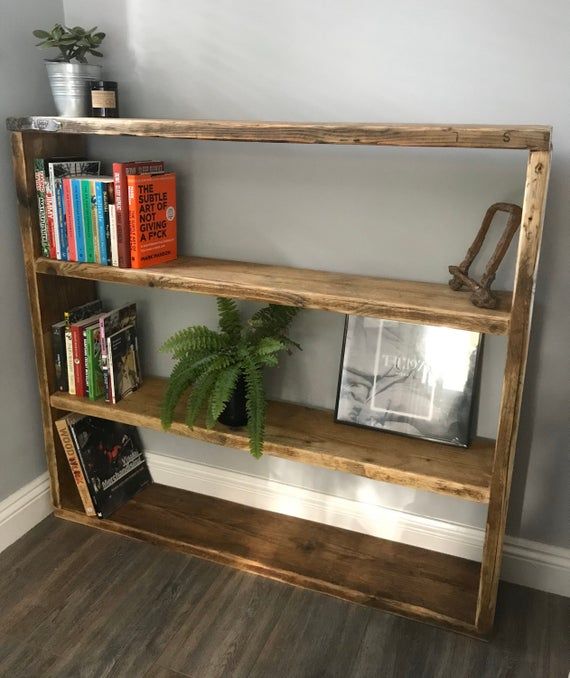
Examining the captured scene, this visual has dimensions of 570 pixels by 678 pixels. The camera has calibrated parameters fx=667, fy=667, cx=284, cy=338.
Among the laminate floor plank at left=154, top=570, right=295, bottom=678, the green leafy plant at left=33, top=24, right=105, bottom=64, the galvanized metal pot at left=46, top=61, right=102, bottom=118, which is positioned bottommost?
the laminate floor plank at left=154, top=570, right=295, bottom=678

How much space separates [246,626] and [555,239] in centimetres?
132

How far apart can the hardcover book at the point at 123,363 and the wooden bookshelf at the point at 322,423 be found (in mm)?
47

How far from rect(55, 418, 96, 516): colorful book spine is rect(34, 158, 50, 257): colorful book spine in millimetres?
573

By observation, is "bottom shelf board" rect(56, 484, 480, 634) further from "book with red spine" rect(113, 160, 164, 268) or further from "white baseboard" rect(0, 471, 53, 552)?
"book with red spine" rect(113, 160, 164, 268)

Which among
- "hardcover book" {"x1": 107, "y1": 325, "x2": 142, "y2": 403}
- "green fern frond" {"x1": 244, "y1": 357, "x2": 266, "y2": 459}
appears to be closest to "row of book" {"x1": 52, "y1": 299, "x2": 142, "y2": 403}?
"hardcover book" {"x1": 107, "y1": 325, "x2": 142, "y2": 403}

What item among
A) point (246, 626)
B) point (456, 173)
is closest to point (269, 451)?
point (246, 626)

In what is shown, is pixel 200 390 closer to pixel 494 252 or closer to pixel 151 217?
pixel 151 217

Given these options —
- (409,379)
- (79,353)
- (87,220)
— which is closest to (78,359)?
(79,353)

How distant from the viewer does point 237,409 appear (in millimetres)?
1946

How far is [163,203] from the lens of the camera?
1968 mm

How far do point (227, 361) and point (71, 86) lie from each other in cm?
88

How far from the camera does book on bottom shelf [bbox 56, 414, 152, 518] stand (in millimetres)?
2209

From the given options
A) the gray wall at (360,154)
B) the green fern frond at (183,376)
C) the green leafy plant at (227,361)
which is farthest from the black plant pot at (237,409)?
the gray wall at (360,154)

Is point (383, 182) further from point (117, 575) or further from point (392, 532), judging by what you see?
point (117, 575)
